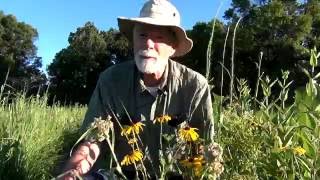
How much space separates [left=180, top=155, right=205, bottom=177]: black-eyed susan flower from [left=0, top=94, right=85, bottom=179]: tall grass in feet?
8.92

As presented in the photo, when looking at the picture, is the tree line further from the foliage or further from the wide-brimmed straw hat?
the foliage

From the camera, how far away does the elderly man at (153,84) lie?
2889mm

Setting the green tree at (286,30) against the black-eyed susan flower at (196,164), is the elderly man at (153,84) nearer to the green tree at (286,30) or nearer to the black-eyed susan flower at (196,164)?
the black-eyed susan flower at (196,164)

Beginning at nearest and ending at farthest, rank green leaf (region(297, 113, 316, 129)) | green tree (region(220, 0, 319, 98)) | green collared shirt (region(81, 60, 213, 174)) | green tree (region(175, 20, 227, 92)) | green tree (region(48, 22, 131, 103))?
1. green leaf (region(297, 113, 316, 129))
2. green collared shirt (region(81, 60, 213, 174))
3. green tree (region(175, 20, 227, 92))
4. green tree (region(220, 0, 319, 98))
5. green tree (region(48, 22, 131, 103))

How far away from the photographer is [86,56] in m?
39.9

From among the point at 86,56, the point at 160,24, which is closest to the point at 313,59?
the point at 160,24

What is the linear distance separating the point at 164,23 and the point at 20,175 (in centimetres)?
227

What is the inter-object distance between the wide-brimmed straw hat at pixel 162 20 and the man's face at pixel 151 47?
44 millimetres

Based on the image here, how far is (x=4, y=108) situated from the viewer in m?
5.77

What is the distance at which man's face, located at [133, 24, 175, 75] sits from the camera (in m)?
2.85

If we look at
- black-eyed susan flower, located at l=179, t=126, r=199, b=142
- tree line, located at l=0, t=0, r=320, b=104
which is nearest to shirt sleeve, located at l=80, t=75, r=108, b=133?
black-eyed susan flower, located at l=179, t=126, r=199, b=142

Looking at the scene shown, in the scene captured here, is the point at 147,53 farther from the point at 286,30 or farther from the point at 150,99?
the point at 286,30

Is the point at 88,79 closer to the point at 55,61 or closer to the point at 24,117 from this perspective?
the point at 55,61

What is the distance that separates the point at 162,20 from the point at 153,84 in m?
0.34
